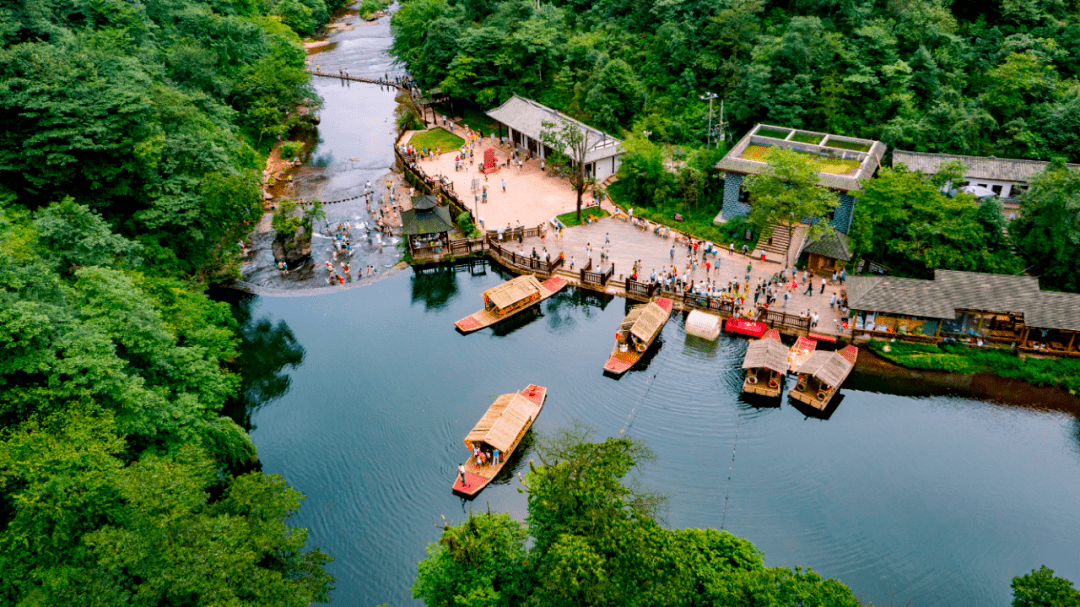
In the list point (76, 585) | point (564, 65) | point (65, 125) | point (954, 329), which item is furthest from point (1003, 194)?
point (65, 125)

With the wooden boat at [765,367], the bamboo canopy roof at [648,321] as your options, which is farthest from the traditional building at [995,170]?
the bamboo canopy roof at [648,321]

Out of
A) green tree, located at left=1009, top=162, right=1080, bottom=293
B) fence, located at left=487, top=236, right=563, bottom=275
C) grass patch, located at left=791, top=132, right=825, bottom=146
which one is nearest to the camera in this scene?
green tree, located at left=1009, top=162, right=1080, bottom=293

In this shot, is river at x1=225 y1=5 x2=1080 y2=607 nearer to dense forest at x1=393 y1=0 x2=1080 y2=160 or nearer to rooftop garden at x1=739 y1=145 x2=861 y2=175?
rooftop garden at x1=739 y1=145 x2=861 y2=175

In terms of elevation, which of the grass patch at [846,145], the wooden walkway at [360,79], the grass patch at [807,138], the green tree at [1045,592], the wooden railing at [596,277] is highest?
the wooden walkway at [360,79]

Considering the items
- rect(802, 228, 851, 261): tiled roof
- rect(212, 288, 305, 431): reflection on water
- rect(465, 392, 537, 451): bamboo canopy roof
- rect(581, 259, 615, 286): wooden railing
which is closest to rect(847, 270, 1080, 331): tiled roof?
rect(802, 228, 851, 261): tiled roof

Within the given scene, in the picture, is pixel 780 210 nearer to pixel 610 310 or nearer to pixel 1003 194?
pixel 610 310

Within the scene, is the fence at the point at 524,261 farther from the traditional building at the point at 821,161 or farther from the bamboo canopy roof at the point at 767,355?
the bamboo canopy roof at the point at 767,355
